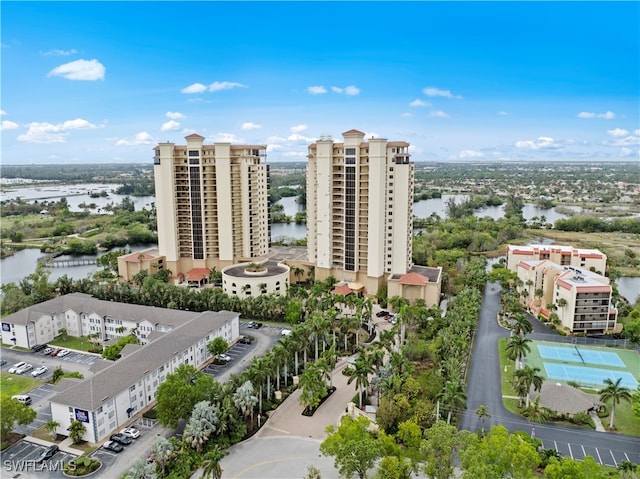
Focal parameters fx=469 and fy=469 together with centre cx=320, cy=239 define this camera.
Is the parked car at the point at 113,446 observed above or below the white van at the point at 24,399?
below

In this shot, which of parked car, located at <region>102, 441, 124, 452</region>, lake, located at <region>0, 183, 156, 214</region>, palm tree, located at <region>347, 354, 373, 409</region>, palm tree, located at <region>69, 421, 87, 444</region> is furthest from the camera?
lake, located at <region>0, 183, 156, 214</region>

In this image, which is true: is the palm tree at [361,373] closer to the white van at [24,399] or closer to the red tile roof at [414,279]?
the red tile roof at [414,279]

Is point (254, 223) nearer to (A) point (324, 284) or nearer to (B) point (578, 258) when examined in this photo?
(A) point (324, 284)

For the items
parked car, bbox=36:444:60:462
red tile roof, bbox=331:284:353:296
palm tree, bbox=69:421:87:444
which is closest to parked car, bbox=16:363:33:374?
parked car, bbox=36:444:60:462

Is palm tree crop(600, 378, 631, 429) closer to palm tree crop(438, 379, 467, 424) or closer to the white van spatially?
palm tree crop(438, 379, 467, 424)

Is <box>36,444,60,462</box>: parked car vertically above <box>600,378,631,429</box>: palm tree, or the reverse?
<box>600,378,631,429</box>: palm tree

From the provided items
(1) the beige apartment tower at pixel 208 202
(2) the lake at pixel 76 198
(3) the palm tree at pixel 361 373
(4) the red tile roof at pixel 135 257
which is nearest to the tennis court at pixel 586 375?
(3) the palm tree at pixel 361 373

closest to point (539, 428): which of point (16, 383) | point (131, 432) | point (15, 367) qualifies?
point (131, 432)
